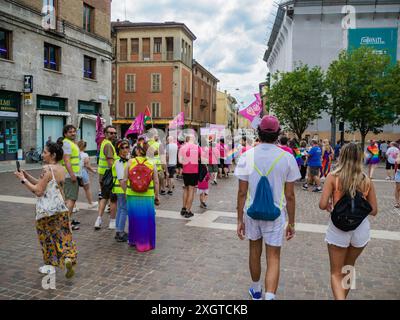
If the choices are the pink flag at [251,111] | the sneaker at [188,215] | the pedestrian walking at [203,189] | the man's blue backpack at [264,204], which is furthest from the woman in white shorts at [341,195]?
the pink flag at [251,111]

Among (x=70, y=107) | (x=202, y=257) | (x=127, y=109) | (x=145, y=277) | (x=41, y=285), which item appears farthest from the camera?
(x=127, y=109)

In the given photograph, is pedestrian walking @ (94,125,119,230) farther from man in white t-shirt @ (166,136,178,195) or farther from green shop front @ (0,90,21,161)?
green shop front @ (0,90,21,161)

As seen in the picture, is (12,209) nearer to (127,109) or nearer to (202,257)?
(202,257)

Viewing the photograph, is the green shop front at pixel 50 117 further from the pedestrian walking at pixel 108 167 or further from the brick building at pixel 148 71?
the brick building at pixel 148 71

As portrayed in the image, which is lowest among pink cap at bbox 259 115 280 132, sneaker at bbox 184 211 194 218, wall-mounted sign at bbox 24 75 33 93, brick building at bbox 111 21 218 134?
sneaker at bbox 184 211 194 218

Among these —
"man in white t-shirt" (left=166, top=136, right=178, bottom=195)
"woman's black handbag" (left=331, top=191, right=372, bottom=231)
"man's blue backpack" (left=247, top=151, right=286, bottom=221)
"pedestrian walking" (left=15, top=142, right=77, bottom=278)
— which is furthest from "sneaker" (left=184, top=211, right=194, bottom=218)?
"woman's black handbag" (left=331, top=191, right=372, bottom=231)

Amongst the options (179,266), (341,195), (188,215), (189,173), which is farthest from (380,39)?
(341,195)

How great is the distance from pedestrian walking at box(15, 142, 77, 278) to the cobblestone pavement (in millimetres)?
306

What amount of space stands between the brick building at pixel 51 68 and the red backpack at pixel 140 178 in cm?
1548

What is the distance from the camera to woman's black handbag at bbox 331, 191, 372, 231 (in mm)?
3436

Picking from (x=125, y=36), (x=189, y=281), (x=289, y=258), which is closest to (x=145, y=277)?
(x=189, y=281)
